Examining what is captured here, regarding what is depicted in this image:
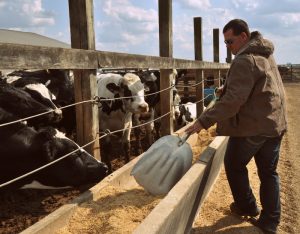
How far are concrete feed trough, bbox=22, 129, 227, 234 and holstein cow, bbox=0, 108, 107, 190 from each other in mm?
228

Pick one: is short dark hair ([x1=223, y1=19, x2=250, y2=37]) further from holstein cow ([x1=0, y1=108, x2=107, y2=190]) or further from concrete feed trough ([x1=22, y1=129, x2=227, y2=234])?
holstein cow ([x1=0, y1=108, x2=107, y2=190])

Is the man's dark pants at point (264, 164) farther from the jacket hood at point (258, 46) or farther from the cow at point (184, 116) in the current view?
the cow at point (184, 116)

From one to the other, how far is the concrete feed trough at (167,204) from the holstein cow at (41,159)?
23 cm

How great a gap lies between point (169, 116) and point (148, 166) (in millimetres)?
2688

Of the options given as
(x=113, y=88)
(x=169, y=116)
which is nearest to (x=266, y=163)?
(x=169, y=116)

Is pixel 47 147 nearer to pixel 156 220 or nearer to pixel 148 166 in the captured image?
pixel 148 166

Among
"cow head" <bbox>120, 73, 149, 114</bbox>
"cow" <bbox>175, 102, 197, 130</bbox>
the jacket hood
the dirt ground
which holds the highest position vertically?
the jacket hood

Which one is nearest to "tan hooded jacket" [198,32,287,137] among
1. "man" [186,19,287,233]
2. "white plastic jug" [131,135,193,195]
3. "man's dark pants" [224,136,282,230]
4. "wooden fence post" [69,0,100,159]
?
"man" [186,19,287,233]

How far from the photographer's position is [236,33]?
3.60 m

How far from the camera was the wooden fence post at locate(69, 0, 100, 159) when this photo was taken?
3498 millimetres

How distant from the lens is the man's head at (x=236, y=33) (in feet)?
11.7

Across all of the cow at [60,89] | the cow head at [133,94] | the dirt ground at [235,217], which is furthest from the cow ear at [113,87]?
the dirt ground at [235,217]

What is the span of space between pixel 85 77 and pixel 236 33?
141cm

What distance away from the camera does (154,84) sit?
340 inches
